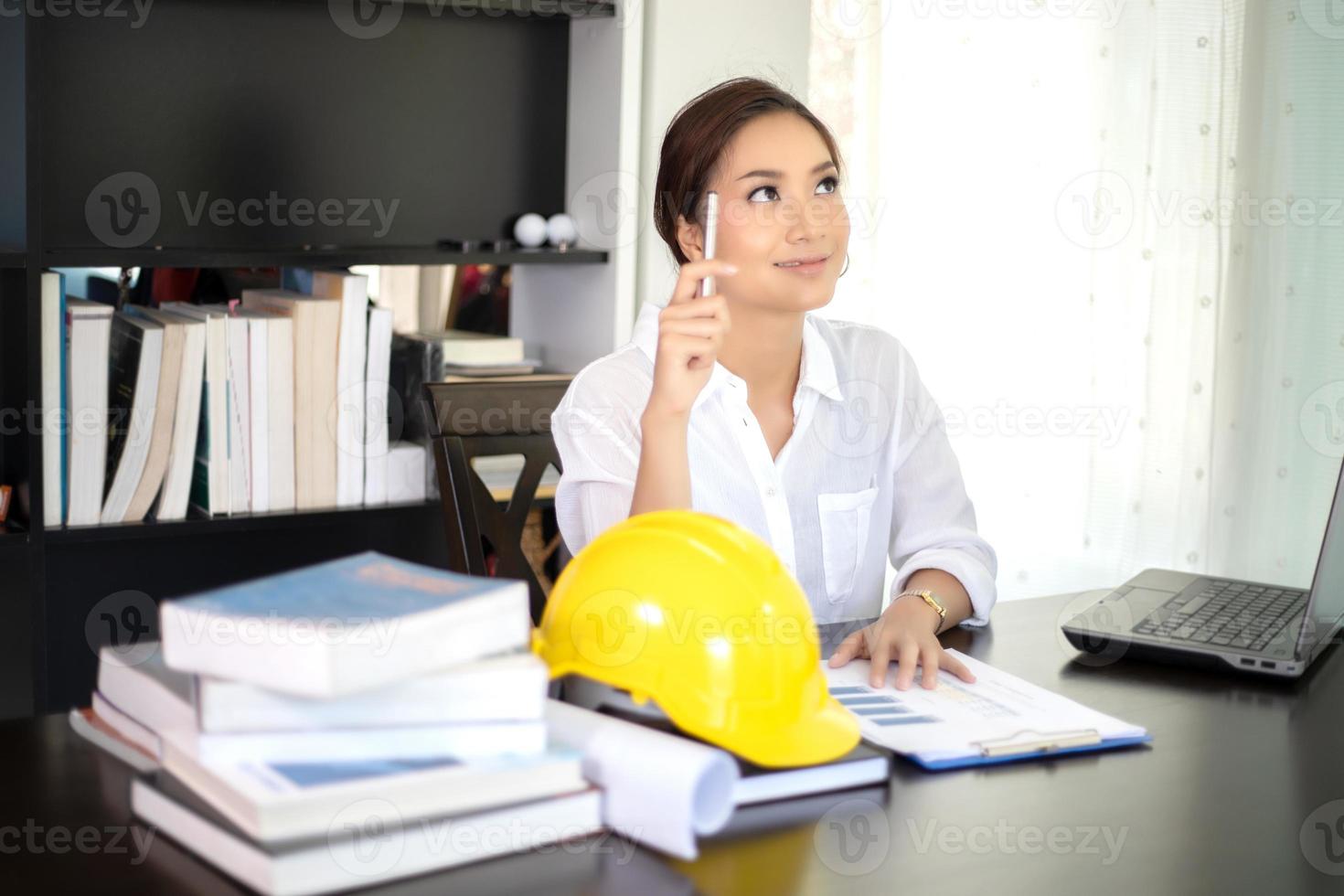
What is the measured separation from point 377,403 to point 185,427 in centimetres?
32

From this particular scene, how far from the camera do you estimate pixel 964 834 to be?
0.98m

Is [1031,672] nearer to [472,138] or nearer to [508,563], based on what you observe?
[508,563]

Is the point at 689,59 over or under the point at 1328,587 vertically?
over

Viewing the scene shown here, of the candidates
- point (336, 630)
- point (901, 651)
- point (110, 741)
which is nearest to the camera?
point (336, 630)

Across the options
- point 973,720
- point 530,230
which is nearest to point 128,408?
point 530,230

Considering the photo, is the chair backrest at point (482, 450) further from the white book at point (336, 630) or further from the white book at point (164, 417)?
the white book at point (336, 630)

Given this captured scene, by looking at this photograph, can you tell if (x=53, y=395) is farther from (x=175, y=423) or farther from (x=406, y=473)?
(x=406, y=473)

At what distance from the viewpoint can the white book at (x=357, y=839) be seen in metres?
0.82

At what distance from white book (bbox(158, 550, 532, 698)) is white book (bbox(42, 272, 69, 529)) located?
1.37 metres

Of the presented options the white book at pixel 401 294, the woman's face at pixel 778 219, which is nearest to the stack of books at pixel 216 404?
the white book at pixel 401 294

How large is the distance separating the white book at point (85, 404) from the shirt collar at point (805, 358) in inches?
35.4

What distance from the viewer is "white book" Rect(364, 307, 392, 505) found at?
7.88 ft

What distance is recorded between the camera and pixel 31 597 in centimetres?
213

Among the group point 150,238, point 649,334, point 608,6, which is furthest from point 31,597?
point 608,6
